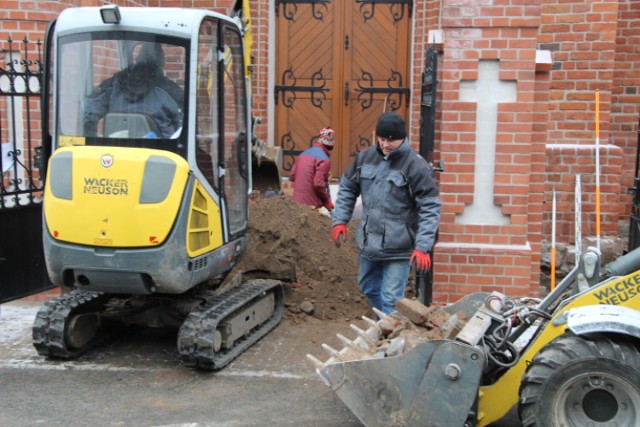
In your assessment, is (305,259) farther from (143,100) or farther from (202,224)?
(143,100)

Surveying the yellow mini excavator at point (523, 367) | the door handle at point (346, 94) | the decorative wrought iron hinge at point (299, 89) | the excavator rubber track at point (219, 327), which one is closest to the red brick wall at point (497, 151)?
the excavator rubber track at point (219, 327)

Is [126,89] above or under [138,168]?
above

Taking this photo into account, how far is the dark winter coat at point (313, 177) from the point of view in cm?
837

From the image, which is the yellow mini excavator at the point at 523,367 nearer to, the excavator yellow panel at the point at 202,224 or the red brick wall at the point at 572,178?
the excavator yellow panel at the point at 202,224

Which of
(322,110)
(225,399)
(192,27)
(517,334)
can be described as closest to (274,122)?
(322,110)

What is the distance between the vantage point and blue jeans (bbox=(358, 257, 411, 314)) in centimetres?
550

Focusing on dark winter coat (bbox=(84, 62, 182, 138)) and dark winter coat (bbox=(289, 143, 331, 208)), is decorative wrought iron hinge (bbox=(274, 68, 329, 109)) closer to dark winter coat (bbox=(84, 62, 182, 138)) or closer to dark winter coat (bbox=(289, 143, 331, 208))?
dark winter coat (bbox=(289, 143, 331, 208))

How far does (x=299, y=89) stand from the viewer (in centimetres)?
1009

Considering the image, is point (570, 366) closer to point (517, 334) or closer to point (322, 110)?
point (517, 334)

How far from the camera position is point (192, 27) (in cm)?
516

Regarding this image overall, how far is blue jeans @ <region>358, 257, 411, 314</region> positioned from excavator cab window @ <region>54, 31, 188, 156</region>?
165 centimetres

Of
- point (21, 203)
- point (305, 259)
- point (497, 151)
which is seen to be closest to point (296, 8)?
point (305, 259)

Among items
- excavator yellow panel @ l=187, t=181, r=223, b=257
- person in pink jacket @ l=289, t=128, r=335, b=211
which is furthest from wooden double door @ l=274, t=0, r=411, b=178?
excavator yellow panel @ l=187, t=181, r=223, b=257

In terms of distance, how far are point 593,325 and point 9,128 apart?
594 cm
